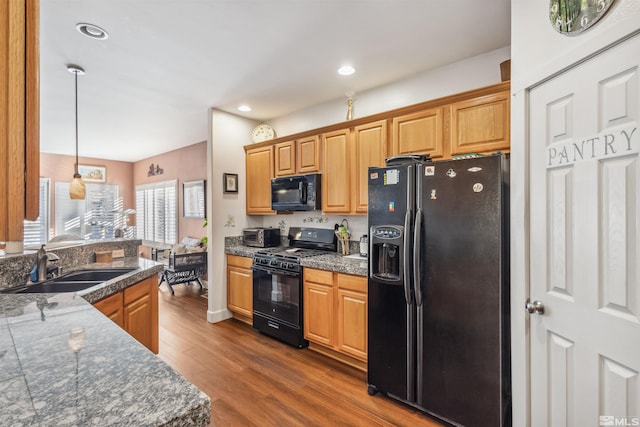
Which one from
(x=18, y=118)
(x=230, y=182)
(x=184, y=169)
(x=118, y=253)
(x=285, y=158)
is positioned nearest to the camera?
(x=18, y=118)

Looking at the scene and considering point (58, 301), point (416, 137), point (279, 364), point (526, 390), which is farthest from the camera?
point (279, 364)

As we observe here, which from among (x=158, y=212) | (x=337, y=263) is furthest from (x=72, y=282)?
(x=158, y=212)

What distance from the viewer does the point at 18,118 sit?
0.48 m

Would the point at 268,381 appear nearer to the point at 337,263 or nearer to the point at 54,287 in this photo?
the point at 337,263

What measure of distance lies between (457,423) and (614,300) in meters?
1.21

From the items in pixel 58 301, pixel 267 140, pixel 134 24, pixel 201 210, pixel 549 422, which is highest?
pixel 134 24

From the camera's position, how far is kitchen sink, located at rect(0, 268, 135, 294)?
195 centimetres

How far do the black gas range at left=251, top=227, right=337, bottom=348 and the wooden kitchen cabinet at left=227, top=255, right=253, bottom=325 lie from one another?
0.56 feet

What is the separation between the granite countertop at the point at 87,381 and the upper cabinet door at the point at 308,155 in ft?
7.99

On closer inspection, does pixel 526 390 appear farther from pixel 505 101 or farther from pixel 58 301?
pixel 58 301

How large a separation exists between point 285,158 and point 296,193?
0.48m

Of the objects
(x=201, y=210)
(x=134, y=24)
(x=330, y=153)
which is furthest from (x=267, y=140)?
(x=201, y=210)

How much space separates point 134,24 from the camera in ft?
6.74

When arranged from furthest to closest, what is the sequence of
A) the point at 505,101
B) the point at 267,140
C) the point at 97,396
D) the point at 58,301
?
1. the point at 267,140
2. the point at 505,101
3. the point at 58,301
4. the point at 97,396
